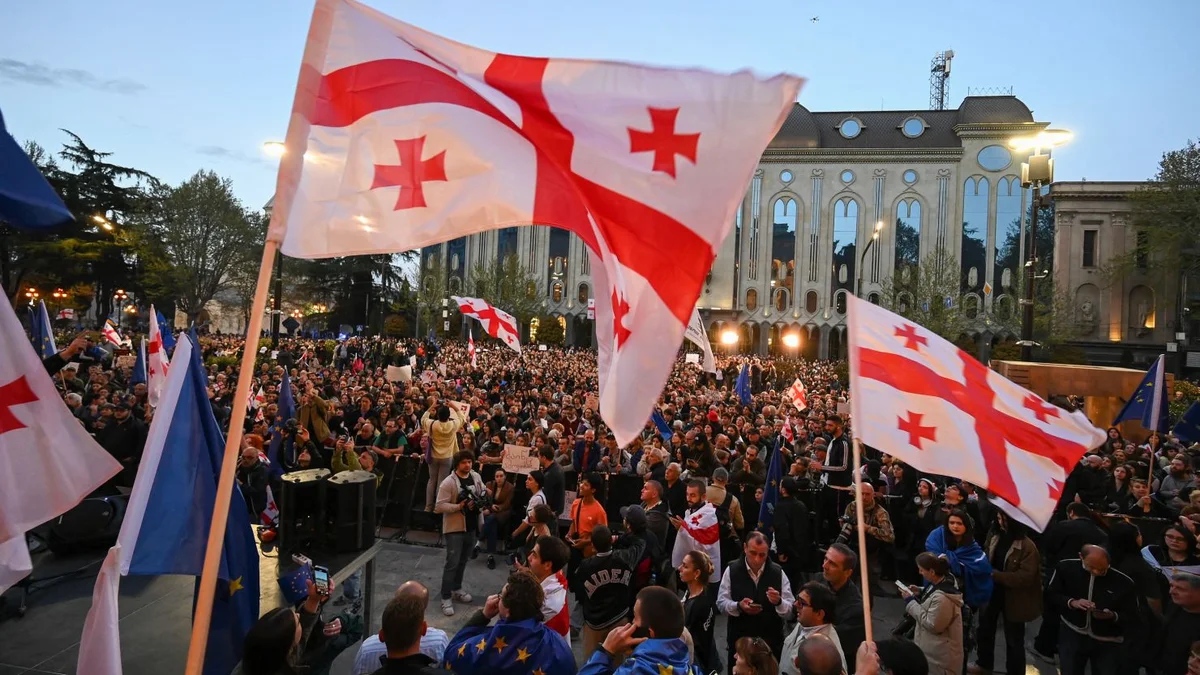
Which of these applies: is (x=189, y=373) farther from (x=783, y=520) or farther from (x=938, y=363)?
(x=783, y=520)

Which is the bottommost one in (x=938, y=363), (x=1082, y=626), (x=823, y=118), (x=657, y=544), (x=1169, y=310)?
(x=1082, y=626)

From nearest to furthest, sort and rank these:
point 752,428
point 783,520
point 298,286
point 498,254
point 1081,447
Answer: point 1081,447 → point 783,520 → point 752,428 → point 298,286 → point 498,254

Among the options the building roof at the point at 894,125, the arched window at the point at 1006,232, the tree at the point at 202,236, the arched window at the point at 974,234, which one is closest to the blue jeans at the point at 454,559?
the tree at the point at 202,236

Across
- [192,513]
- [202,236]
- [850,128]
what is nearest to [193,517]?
[192,513]

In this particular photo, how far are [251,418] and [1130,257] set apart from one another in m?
53.5

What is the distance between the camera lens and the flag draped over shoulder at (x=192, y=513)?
12.0 feet

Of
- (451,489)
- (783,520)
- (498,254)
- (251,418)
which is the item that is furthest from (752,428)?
(498,254)

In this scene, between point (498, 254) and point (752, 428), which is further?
point (498, 254)

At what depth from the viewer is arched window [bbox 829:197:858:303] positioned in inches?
2211

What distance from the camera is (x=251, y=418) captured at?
13.5 metres

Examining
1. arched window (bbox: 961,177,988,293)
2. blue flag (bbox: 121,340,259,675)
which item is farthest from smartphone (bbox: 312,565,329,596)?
arched window (bbox: 961,177,988,293)

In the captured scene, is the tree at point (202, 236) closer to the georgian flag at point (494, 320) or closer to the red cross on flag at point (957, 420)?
the georgian flag at point (494, 320)

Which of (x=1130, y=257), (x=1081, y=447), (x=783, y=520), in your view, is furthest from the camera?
(x=1130, y=257)

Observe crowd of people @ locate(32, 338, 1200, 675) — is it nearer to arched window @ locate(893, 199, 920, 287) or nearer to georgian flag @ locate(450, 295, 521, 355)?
georgian flag @ locate(450, 295, 521, 355)
